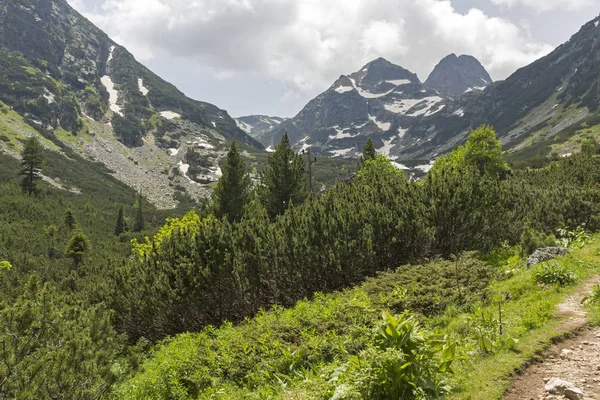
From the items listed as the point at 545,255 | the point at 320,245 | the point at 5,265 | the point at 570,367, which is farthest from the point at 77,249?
the point at 570,367

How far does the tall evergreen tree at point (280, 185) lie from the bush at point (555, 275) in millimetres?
21942

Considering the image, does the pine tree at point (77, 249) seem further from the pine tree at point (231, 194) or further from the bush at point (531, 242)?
the bush at point (531, 242)

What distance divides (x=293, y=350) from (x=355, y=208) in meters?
9.32

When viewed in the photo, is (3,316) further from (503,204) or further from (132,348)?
(503,204)

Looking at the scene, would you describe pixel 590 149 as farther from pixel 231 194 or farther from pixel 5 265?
pixel 5 265

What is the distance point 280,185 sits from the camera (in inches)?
1205

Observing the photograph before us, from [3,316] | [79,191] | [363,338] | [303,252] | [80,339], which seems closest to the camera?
[363,338]

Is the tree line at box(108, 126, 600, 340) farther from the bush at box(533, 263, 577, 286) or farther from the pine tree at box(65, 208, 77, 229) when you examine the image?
the pine tree at box(65, 208, 77, 229)

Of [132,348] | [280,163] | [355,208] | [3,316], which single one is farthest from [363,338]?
[280,163]

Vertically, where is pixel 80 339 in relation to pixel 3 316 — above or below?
below

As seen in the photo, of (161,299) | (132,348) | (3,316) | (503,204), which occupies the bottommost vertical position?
(132,348)

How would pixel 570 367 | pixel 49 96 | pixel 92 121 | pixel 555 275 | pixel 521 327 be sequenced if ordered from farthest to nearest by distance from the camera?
pixel 92 121 < pixel 49 96 < pixel 555 275 < pixel 521 327 < pixel 570 367

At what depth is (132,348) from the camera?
44.9 feet

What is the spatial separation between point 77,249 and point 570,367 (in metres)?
52.9
